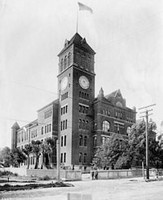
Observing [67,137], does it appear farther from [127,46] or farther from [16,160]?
[127,46]

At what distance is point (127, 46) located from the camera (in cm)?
441

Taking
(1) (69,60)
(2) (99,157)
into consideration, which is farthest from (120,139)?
(1) (69,60)

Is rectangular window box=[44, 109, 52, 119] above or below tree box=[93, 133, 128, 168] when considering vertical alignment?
above

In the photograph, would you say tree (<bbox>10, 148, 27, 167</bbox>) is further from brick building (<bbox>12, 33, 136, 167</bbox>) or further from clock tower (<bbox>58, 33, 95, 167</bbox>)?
clock tower (<bbox>58, 33, 95, 167</bbox>)

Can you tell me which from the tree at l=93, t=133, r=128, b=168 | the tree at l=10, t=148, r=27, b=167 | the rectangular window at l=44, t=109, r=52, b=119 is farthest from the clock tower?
the tree at l=93, t=133, r=128, b=168

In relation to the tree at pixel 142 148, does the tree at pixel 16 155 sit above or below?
below

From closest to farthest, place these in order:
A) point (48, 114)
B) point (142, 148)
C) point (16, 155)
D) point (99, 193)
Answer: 1. point (99, 193)
2. point (142, 148)
3. point (16, 155)
4. point (48, 114)

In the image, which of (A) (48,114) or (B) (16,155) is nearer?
(B) (16,155)

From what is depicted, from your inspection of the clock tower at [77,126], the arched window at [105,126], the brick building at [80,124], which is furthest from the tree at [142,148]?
the arched window at [105,126]

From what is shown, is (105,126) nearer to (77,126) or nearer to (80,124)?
(80,124)

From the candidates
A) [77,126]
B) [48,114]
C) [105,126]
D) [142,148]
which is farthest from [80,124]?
[142,148]

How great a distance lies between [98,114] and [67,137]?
3236 mm

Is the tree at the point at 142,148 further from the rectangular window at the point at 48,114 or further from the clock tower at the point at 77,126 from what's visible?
the rectangular window at the point at 48,114

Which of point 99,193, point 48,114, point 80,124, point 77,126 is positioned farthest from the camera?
point 48,114
